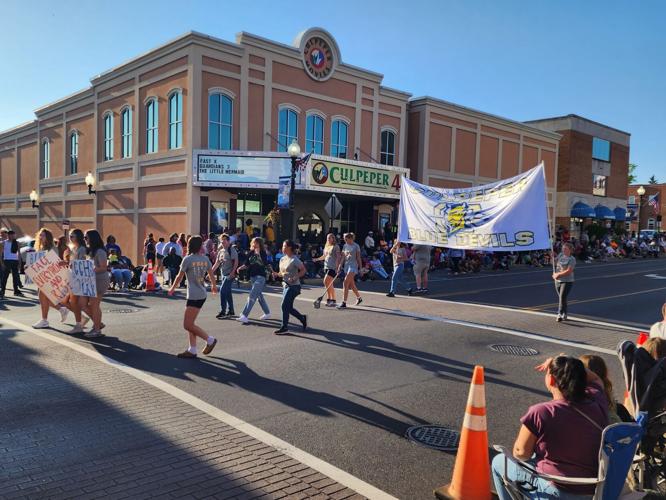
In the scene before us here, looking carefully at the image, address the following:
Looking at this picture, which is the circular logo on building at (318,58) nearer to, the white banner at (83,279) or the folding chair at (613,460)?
the white banner at (83,279)

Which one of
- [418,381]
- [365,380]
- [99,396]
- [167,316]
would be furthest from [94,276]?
[418,381]

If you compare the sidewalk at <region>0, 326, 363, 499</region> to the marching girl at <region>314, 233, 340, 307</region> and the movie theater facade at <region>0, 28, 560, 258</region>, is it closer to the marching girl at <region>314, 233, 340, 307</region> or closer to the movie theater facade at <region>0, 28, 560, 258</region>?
the marching girl at <region>314, 233, 340, 307</region>

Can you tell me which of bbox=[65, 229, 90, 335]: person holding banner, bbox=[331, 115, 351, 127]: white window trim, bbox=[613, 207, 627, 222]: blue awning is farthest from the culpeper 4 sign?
bbox=[613, 207, 627, 222]: blue awning

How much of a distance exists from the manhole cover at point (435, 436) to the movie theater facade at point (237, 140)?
52.9 feet

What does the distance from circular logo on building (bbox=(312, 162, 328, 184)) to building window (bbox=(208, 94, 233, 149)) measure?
12.8ft

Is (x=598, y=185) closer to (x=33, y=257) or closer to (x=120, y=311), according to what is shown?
(x=120, y=311)

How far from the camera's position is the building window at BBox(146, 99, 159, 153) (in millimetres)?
24266

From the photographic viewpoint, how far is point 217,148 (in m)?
22.9

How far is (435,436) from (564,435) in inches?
85.8

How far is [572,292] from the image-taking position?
17672 mm

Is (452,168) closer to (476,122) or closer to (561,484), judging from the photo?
(476,122)

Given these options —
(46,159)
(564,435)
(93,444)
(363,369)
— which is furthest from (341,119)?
(564,435)

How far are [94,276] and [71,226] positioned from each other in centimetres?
2516

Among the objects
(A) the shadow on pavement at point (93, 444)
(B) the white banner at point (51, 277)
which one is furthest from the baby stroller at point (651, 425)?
(B) the white banner at point (51, 277)
